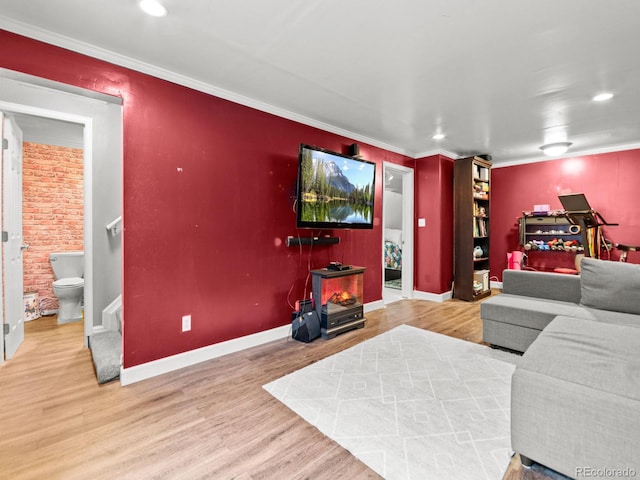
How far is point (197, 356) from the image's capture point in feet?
8.48

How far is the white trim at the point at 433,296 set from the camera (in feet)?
15.7

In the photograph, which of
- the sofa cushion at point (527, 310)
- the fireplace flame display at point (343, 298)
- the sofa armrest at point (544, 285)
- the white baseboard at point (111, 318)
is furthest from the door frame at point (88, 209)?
the sofa armrest at point (544, 285)

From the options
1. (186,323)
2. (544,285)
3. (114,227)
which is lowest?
(186,323)

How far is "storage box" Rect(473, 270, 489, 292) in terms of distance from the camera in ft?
16.3

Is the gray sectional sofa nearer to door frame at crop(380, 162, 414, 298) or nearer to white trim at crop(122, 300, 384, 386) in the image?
white trim at crop(122, 300, 384, 386)

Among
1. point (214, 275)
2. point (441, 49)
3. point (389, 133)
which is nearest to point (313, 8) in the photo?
point (441, 49)

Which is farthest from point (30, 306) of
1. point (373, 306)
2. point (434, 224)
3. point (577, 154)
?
point (577, 154)

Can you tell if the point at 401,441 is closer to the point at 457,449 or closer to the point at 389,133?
the point at 457,449

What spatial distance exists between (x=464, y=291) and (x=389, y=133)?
9.23 feet

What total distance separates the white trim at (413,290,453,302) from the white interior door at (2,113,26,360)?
4.98 metres

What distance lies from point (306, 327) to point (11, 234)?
279 centimetres

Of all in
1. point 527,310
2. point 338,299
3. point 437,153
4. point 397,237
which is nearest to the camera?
point 527,310

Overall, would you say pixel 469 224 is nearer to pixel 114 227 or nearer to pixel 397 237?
pixel 397 237

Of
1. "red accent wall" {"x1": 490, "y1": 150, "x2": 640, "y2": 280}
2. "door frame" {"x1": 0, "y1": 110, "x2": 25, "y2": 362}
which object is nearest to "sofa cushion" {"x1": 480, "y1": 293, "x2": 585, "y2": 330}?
"red accent wall" {"x1": 490, "y1": 150, "x2": 640, "y2": 280}
